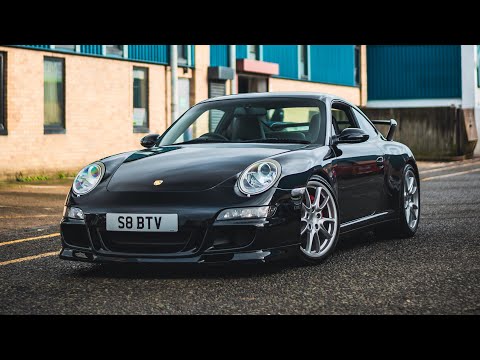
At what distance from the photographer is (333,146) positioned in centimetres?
730

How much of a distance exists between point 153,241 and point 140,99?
17.9m

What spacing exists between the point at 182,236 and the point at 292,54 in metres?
26.2

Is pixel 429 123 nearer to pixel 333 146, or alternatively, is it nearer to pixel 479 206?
pixel 479 206

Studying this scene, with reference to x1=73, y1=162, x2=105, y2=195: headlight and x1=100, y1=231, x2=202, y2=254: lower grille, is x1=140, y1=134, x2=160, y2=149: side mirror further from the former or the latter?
x1=100, y1=231, x2=202, y2=254: lower grille

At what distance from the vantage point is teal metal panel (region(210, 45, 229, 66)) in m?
26.9

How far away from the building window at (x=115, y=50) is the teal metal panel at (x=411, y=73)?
2151 centimetres

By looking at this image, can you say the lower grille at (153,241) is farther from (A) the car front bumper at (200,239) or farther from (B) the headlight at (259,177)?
(B) the headlight at (259,177)

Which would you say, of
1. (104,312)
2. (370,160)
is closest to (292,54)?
(370,160)

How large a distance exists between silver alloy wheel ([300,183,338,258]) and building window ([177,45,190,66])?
19.0m

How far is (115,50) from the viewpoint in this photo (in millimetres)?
22609


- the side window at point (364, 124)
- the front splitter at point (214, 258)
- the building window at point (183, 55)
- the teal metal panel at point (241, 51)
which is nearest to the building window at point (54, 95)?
the building window at point (183, 55)

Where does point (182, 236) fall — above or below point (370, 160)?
below

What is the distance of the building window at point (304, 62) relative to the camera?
32.8 m

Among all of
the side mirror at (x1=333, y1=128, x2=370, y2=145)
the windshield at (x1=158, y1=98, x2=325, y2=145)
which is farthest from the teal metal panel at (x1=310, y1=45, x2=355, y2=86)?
the side mirror at (x1=333, y1=128, x2=370, y2=145)
